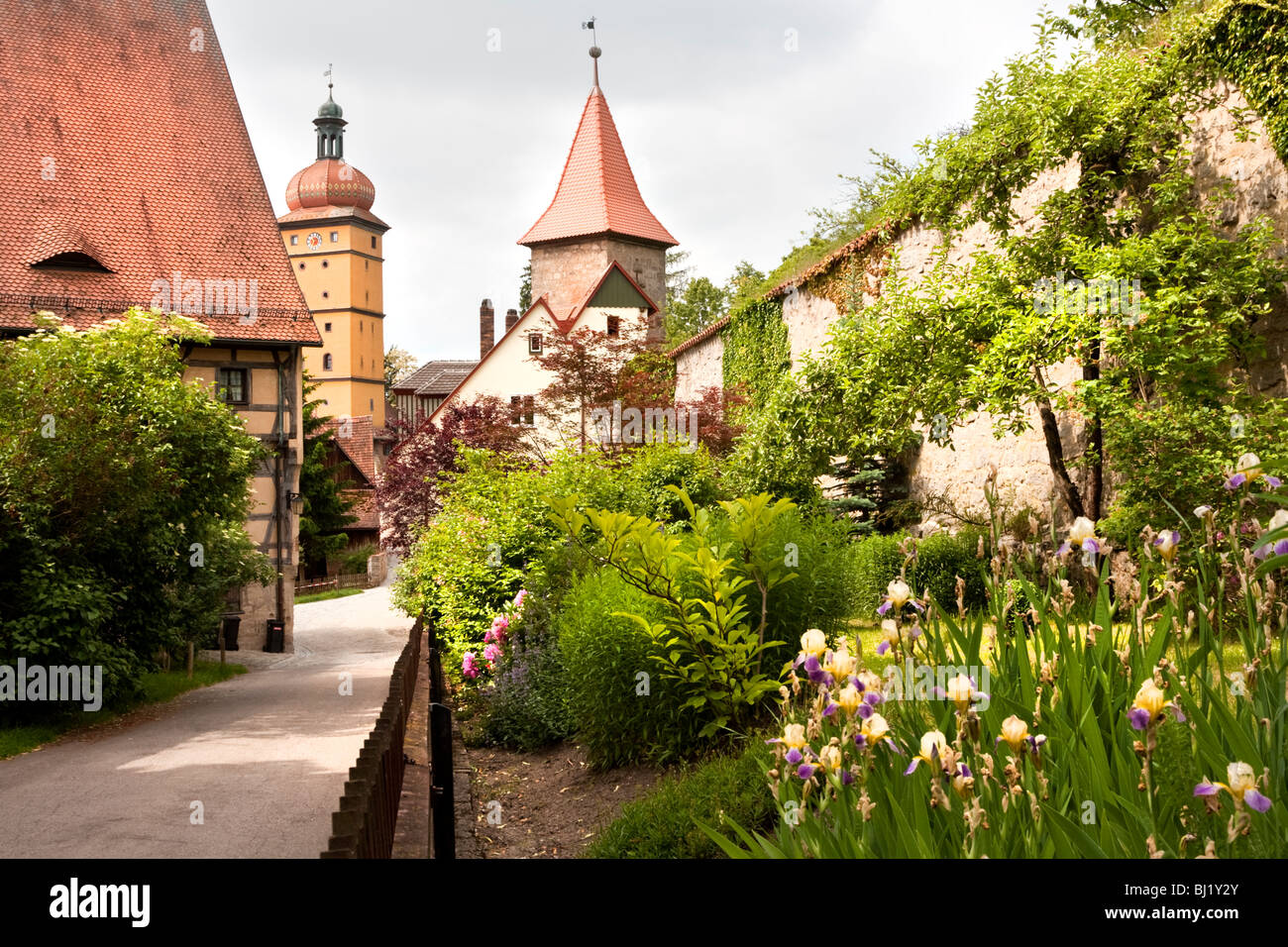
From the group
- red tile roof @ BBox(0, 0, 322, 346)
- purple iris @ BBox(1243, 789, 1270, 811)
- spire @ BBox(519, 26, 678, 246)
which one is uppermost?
spire @ BBox(519, 26, 678, 246)

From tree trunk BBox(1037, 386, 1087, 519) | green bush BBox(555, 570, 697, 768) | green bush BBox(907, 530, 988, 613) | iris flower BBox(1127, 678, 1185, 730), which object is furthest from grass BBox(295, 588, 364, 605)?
iris flower BBox(1127, 678, 1185, 730)

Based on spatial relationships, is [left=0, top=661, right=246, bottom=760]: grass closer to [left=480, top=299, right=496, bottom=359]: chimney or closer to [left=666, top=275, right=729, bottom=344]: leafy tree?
[left=666, top=275, right=729, bottom=344]: leafy tree

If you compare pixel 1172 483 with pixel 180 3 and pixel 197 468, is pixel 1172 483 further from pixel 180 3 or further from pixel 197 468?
pixel 180 3

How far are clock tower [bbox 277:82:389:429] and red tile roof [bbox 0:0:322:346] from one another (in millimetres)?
44658

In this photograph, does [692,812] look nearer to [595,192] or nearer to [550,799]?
[550,799]

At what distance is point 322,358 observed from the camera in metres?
69.1

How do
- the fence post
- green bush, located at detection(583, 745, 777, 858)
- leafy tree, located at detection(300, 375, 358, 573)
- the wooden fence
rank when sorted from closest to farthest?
the wooden fence
the fence post
green bush, located at detection(583, 745, 777, 858)
leafy tree, located at detection(300, 375, 358, 573)

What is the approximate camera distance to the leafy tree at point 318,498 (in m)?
38.7

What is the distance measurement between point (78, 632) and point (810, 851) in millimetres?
11488

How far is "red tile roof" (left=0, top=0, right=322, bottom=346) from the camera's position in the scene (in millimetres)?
19562

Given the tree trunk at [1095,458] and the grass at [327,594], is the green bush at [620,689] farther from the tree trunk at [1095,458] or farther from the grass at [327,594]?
the grass at [327,594]

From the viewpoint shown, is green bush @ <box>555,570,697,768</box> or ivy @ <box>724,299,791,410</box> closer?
green bush @ <box>555,570,697,768</box>
